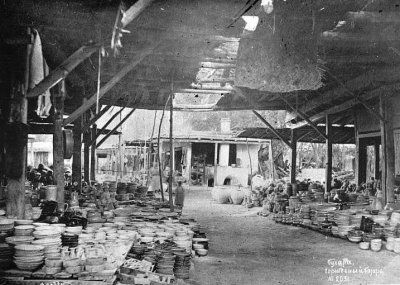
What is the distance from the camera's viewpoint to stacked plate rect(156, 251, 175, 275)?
555 cm

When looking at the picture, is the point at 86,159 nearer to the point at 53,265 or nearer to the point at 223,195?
the point at 223,195

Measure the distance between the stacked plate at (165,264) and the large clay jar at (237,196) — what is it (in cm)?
1199

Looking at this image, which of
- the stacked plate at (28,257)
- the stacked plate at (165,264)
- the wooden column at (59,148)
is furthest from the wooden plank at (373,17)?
the wooden column at (59,148)

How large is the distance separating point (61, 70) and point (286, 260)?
190 inches

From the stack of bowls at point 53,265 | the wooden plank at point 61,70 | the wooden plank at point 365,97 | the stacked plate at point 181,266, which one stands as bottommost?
the stacked plate at point 181,266

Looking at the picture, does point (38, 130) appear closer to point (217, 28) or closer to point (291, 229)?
point (291, 229)

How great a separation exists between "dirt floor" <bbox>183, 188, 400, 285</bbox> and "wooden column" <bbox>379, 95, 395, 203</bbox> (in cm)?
143

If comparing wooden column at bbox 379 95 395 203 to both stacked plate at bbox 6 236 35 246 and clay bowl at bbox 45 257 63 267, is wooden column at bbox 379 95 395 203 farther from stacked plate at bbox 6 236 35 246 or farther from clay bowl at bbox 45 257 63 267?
stacked plate at bbox 6 236 35 246

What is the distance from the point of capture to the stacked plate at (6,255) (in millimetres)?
4230

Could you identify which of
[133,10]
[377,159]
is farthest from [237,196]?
[133,10]

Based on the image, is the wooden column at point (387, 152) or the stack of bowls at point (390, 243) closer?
the stack of bowls at point (390, 243)

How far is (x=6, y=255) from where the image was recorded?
4289 millimetres

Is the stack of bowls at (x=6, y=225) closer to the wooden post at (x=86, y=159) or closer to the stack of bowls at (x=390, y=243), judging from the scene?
the stack of bowls at (x=390, y=243)

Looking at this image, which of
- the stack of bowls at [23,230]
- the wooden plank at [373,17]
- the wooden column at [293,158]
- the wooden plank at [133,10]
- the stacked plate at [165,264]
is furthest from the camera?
the wooden column at [293,158]
